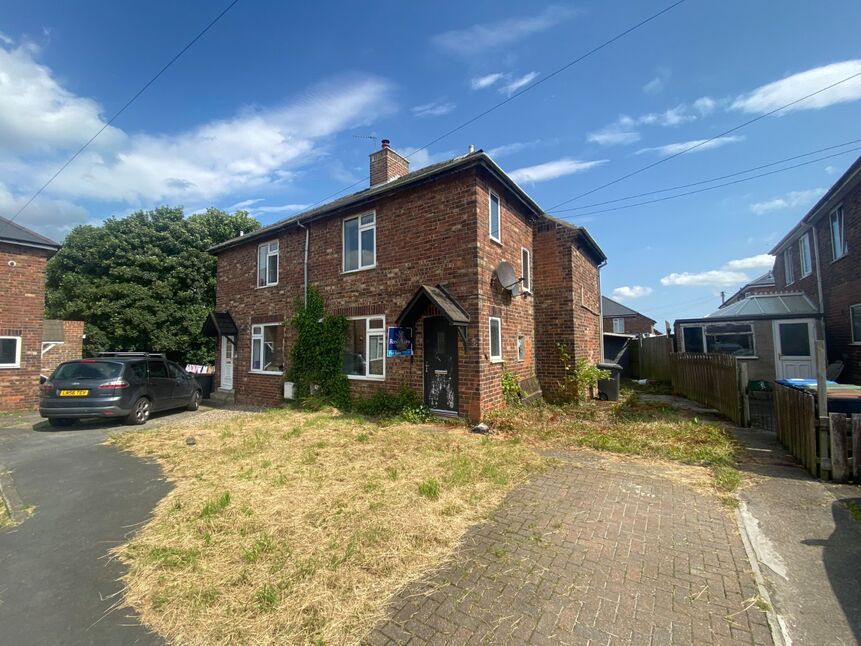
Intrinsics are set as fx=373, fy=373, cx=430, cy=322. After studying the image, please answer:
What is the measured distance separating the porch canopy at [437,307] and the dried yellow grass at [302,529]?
2.43 meters

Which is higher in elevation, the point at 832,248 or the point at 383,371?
the point at 832,248

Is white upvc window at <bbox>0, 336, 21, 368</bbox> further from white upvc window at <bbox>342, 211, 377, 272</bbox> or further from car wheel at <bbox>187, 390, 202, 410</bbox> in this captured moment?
white upvc window at <bbox>342, 211, 377, 272</bbox>

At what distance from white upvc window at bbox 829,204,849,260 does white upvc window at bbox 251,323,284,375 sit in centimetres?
1828

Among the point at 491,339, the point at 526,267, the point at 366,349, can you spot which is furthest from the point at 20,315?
the point at 526,267

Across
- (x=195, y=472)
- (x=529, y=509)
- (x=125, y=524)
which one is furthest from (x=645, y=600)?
(x=195, y=472)

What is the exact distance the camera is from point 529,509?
13.8ft

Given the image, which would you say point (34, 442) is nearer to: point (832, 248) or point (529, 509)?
point (529, 509)

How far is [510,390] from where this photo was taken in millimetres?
9422

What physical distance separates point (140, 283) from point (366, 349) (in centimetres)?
1742

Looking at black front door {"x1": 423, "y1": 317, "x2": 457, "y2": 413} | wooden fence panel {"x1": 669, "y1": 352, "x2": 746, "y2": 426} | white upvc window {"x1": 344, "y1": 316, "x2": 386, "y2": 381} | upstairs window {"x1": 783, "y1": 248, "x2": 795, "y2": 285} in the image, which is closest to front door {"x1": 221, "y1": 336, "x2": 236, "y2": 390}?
white upvc window {"x1": 344, "y1": 316, "x2": 386, "y2": 381}

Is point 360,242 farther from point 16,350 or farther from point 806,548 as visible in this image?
point 16,350

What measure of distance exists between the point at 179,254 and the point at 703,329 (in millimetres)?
26406

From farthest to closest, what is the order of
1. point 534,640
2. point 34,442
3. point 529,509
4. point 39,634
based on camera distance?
point 34,442, point 529,509, point 39,634, point 534,640

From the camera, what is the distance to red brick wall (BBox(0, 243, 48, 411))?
39.8ft
